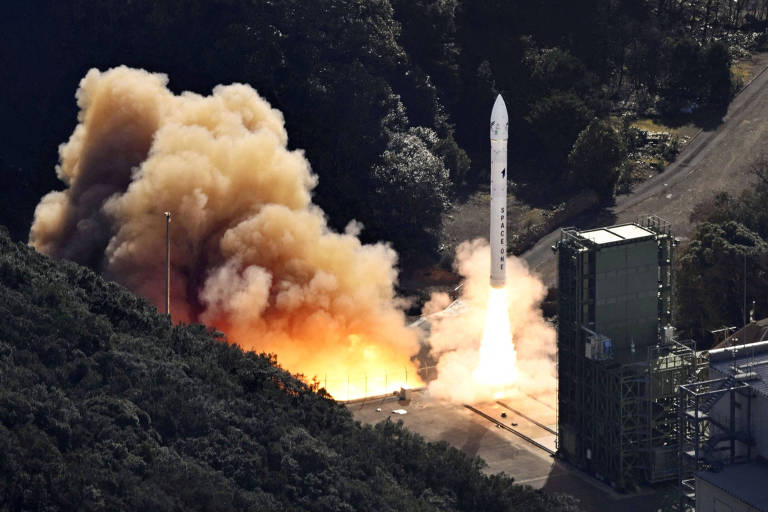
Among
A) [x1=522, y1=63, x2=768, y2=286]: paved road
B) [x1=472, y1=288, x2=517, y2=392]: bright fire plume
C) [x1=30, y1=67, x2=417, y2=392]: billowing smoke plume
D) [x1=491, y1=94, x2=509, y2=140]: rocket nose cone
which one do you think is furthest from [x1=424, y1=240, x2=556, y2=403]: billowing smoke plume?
[x1=491, y1=94, x2=509, y2=140]: rocket nose cone

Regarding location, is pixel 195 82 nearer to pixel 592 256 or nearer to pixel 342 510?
pixel 592 256

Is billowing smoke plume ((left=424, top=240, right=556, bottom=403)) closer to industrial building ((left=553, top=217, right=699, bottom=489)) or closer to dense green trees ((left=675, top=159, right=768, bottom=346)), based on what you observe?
dense green trees ((left=675, top=159, right=768, bottom=346))

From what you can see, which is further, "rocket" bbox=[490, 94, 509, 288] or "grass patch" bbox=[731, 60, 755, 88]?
"grass patch" bbox=[731, 60, 755, 88]

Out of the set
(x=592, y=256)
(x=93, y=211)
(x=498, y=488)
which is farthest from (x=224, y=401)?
(x=93, y=211)

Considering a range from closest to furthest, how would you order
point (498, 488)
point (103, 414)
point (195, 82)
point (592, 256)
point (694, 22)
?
1. point (103, 414)
2. point (498, 488)
3. point (592, 256)
4. point (195, 82)
5. point (694, 22)

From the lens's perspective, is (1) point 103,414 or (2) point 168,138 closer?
(1) point 103,414

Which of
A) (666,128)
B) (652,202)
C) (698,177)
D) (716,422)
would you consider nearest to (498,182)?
(716,422)

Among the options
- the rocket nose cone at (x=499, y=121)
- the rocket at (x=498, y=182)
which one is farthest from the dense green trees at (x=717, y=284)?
the rocket nose cone at (x=499, y=121)
